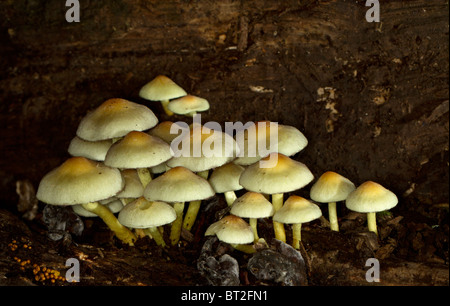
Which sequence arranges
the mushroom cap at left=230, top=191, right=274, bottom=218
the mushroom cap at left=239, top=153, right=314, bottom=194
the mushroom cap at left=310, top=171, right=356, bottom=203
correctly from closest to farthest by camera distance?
the mushroom cap at left=239, top=153, right=314, bottom=194 → the mushroom cap at left=230, top=191, right=274, bottom=218 → the mushroom cap at left=310, top=171, right=356, bottom=203

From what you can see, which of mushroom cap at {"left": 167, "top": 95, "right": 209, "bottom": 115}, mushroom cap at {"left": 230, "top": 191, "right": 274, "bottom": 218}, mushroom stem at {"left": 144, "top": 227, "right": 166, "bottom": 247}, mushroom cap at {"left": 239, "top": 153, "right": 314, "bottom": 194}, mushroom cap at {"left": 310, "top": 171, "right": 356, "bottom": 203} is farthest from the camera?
mushroom cap at {"left": 167, "top": 95, "right": 209, "bottom": 115}

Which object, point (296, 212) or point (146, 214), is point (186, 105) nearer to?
point (146, 214)

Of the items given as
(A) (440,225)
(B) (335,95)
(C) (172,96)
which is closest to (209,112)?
(C) (172,96)

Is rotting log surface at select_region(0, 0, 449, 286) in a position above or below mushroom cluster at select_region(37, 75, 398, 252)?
above

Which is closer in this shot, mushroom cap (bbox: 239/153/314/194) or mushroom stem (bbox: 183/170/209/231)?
mushroom cap (bbox: 239/153/314/194)

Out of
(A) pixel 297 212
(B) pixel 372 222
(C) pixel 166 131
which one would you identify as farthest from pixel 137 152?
(B) pixel 372 222

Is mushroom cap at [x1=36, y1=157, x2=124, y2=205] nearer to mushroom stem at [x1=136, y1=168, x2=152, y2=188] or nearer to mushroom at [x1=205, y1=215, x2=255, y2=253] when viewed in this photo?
mushroom stem at [x1=136, y1=168, x2=152, y2=188]

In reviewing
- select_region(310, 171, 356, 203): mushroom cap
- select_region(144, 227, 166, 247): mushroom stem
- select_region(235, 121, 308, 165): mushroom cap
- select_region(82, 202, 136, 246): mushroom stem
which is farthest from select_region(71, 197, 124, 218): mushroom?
select_region(310, 171, 356, 203): mushroom cap
